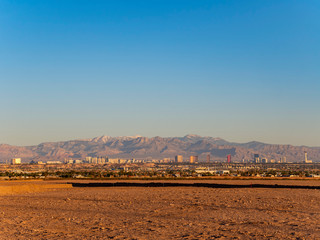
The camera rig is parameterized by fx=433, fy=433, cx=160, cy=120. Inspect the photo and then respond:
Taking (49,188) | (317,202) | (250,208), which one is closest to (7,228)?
(250,208)

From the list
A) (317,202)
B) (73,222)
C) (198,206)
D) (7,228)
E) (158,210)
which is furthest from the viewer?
(317,202)

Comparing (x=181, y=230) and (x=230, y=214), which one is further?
(x=230, y=214)

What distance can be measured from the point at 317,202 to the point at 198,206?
884cm

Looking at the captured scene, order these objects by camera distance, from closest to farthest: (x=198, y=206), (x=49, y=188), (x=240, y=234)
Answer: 1. (x=240, y=234)
2. (x=198, y=206)
3. (x=49, y=188)

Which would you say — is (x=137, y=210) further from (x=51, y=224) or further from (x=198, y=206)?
(x=51, y=224)

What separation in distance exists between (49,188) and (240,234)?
34.8 m

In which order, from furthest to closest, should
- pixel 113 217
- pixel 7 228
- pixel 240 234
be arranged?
pixel 113 217
pixel 7 228
pixel 240 234

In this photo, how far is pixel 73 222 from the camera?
825 inches

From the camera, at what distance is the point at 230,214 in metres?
23.1

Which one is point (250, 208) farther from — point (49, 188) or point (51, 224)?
point (49, 188)

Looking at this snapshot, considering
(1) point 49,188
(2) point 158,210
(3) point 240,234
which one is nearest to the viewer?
(3) point 240,234

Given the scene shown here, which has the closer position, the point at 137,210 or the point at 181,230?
the point at 181,230

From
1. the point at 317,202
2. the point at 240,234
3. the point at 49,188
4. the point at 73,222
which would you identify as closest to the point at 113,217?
the point at 73,222

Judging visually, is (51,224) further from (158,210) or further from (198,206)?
(198,206)
